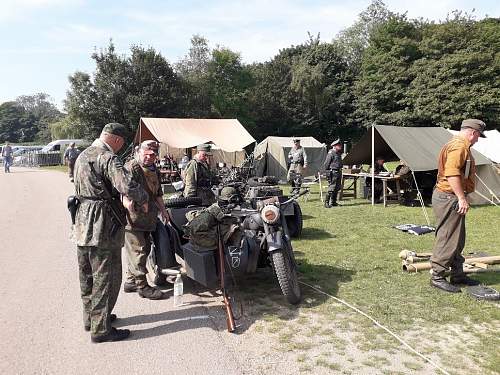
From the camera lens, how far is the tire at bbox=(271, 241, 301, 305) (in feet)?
13.8

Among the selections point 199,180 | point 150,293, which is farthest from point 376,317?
point 199,180

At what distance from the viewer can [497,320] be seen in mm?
3918

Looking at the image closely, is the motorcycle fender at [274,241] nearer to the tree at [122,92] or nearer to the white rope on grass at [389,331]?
the white rope on grass at [389,331]

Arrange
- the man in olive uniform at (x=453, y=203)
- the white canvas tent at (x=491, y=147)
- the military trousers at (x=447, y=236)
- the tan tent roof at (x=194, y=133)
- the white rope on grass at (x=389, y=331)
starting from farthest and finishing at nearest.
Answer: the tan tent roof at (x=194, y=133) → the white canvas tent at (x=491, y=147) → the military trousers at (x=447, y=236) → the man in olive uniform at (x=453, y=203) → the white rope on grass at (x=389, y=331)

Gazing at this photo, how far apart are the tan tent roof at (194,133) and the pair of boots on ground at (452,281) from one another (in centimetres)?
1404

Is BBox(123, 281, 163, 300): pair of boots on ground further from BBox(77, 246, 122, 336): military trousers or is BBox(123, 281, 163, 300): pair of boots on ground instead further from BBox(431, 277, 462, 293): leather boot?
BBox(431, 277, 462, 293): leather boot

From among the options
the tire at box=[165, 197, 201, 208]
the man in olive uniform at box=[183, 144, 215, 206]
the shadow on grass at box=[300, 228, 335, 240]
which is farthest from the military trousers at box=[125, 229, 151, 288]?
the shadow on grass at box=[300, 228, 335, 240]

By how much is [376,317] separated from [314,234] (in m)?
3.86

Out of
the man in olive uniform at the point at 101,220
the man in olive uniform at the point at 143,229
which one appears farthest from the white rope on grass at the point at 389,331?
the man in olive uniform at the point at 101,220

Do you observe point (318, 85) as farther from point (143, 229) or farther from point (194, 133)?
point (143, 229)

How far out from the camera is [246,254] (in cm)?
439

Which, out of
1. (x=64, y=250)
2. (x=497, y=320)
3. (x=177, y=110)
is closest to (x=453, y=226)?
(x=497, y=320)

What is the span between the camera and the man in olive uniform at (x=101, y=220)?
3.58 metres

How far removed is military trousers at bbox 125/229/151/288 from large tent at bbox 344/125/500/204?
7462mm
